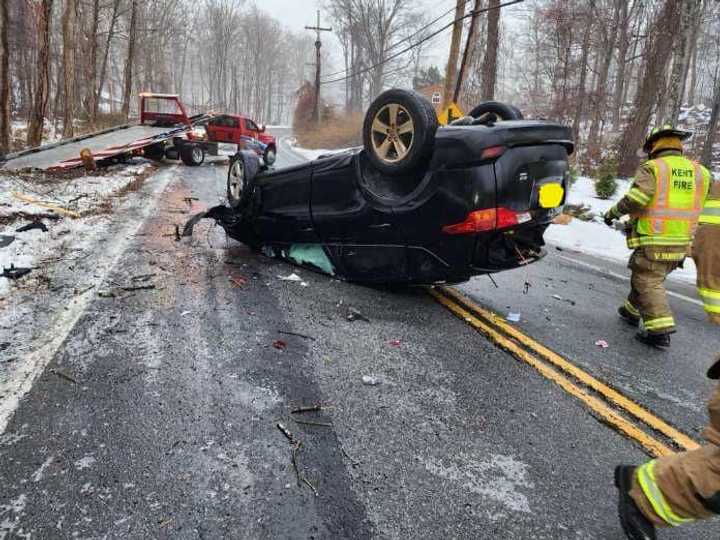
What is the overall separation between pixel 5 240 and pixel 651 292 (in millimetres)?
6286

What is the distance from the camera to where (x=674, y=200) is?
12.0 ft

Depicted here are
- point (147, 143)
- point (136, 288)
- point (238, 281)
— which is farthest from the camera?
point (147, 143)

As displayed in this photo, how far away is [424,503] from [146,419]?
1426 millimetres

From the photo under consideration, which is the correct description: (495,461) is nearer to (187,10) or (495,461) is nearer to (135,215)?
(135,215)

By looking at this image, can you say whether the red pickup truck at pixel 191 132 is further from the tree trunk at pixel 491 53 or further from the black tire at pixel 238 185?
the tree trunk at pixel 491 53

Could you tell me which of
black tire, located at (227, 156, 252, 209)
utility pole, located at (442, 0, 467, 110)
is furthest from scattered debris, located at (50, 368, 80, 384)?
utility pole, located at (442, 0, 467, 110)

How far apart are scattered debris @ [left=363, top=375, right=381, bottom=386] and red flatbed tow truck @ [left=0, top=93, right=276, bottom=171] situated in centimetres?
640

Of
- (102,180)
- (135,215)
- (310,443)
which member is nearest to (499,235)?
(310,443)

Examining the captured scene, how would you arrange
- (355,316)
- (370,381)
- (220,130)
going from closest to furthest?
(370,381)
(355,316)
(220,130)

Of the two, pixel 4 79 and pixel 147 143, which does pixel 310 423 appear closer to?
pixel 147 143

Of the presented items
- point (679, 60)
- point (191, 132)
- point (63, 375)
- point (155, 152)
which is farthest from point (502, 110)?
point (191, 132)

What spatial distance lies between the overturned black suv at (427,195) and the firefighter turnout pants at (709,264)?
5.39 feet

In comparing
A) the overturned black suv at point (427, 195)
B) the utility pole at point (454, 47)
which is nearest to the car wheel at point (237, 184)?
the overturned black suv at point (427, 195)

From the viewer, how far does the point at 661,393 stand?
2.98 metres
